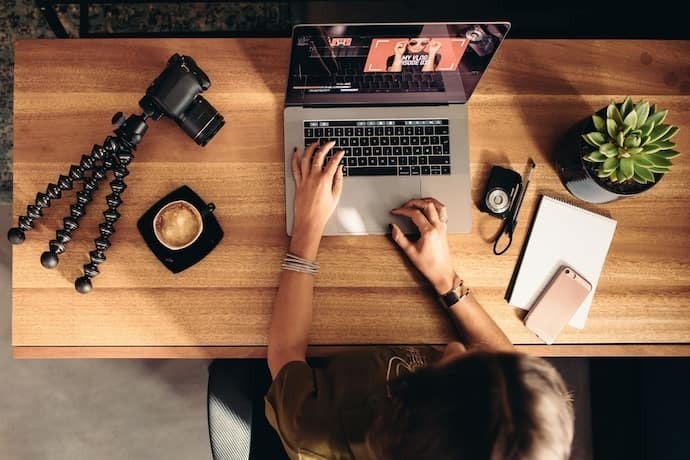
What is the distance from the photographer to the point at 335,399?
0.96 metres

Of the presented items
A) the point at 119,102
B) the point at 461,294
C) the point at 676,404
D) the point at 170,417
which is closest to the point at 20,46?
the point at 119,102

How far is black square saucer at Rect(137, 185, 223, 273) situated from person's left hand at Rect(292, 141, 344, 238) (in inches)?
6.3

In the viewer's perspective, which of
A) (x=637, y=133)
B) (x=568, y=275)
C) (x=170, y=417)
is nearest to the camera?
(x=637, y=133)

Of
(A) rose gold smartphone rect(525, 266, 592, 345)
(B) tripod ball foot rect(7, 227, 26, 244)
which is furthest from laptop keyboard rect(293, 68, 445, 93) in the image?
(B) tripod ball foot rect(7, 227, 26, 244)

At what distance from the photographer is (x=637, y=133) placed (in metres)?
0.95

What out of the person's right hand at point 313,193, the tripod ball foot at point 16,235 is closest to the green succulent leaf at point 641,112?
the person's right hand at point 313,193

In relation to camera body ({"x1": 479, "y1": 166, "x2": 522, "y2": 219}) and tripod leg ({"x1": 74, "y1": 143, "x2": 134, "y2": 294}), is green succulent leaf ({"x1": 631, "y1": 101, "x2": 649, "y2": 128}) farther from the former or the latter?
tripod leg ({"x1": 74, "y1": 143, "x2": 134, "y2": 294})

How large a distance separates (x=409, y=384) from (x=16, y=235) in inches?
30.4

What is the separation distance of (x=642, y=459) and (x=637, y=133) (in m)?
0.96

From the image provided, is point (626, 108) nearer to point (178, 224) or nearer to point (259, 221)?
point (259, 221)

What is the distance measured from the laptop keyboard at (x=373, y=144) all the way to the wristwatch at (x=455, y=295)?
9.6 inches

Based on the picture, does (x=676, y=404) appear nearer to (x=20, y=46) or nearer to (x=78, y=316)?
(x=78, y=316)

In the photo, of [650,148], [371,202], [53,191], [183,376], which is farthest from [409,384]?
[183,376]

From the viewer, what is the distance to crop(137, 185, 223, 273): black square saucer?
1033 mm
